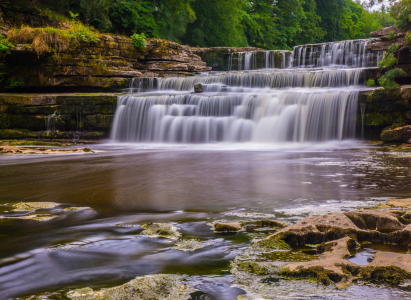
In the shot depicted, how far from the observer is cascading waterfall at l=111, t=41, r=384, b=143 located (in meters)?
12.9

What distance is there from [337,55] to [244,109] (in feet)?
32.5

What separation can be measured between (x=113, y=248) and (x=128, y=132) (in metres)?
12.6

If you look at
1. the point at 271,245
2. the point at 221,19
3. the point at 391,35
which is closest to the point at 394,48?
the point at 391,35

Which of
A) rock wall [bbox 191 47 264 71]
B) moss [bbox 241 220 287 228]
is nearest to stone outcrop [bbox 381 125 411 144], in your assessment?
moss [bbox 241 220 287 228]

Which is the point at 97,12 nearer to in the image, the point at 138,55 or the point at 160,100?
the point at 138,55

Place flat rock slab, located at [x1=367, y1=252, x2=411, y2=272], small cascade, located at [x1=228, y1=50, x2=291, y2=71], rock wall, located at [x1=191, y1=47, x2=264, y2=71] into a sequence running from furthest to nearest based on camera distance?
1. rock wall, located at [x1=191, y1=47, x2=264, y2=71]
2. small cascade, located at [x1=228, y1=50, x2=291, y2=71]
3. flat rock slab, located at [x1=367, y1=252, x2=411, y2=272]

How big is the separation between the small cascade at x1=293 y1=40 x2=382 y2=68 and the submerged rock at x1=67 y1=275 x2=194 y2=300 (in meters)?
20.2

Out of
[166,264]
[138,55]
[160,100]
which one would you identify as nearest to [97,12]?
[138,55]

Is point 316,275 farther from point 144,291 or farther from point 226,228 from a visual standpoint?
point 226,228

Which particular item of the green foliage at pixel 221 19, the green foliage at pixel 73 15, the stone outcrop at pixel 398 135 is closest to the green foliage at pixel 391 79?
the stone outcrop at pixel 398 135

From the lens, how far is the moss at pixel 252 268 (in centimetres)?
214

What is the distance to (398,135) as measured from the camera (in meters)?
11.0

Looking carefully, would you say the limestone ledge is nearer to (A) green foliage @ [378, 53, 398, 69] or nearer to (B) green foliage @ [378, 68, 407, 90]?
(B) green foliage @ [378, 68, 407, 90]

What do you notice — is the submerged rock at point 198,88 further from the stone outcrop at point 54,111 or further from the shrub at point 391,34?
the shrub at point 391,34
